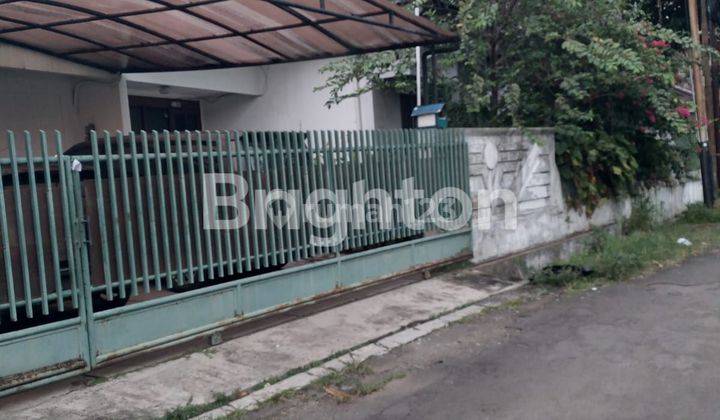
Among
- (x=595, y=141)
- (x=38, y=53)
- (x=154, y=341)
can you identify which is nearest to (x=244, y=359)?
(x=154, y=341)

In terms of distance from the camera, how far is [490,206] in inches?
349

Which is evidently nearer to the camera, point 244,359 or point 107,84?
point 244,359

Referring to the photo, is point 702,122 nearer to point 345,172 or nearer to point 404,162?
point 404,162

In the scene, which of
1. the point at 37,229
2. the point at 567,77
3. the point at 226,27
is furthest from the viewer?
the point at 567,77

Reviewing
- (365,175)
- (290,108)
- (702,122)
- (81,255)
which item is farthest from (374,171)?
(702,122)

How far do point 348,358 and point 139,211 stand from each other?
6.87 ft

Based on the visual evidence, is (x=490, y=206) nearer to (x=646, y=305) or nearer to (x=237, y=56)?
(x=646, y=305)

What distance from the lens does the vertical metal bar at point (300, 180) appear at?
20.9 ft

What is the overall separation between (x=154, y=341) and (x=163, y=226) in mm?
921

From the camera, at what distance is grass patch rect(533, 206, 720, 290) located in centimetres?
817

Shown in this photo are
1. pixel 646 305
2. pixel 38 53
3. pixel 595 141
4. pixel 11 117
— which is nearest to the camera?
pixel 646 305

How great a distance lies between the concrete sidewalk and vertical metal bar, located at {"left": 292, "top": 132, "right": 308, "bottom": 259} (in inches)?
29.0

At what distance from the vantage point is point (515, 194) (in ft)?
30.3

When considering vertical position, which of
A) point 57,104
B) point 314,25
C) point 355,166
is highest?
point 314,25
